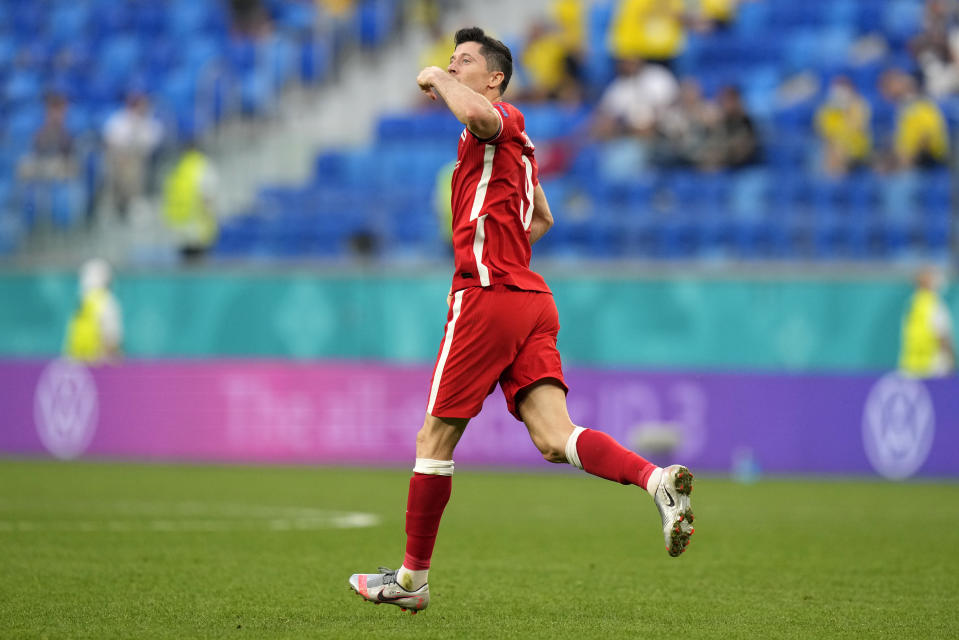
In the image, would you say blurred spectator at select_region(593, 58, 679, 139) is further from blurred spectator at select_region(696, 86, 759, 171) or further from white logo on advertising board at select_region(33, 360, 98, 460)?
white logo on advertising board at select_region(33, 360, 98, 460)

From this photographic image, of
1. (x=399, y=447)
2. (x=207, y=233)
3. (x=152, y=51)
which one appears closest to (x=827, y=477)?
(x=399, y=447)

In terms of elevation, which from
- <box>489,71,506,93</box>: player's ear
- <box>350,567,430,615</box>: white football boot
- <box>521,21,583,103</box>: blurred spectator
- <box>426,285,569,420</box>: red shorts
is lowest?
<box>350,567,430,615</box>: white football boot

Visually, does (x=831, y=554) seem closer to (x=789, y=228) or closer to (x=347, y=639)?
(x=347, y=639)

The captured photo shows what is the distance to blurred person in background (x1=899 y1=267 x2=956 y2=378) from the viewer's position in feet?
53.3

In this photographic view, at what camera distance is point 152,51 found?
24250mm

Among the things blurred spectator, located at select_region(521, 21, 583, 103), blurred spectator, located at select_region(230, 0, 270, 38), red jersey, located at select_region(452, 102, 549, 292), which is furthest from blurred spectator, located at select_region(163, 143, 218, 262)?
red jersey, located at select_region(452, 102, 549, 292)

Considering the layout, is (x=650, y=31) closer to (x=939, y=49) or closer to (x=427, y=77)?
(x=939, y=49)

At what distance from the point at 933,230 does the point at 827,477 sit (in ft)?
11.6

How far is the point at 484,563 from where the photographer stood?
8094 mm

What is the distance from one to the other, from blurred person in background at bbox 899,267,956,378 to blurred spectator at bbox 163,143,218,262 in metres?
8.79

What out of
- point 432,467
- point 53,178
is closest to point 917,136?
point 53,178

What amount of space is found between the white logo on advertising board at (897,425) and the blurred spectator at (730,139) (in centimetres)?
392

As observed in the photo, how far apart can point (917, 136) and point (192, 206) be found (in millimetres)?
8936

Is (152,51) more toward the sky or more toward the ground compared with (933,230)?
more toward the sky
